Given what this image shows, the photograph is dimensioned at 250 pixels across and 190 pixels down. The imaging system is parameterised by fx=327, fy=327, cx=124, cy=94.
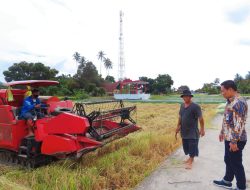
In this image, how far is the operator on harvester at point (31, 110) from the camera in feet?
21.5

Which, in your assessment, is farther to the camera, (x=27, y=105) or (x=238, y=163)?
(x=27, y=105)

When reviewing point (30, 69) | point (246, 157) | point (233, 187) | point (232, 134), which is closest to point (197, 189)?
point (233, 187)

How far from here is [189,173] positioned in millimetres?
5840

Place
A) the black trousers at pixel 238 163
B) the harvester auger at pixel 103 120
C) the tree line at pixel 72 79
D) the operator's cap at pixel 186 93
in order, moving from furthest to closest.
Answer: the tree line at pixel 72 79 → the harvester auger at pixel 103 120 → the operator's cap at pixel 186 93 → the black trousers at pixel 238 163

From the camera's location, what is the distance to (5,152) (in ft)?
23.1

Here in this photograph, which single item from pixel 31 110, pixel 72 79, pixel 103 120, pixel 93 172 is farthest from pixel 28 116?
pixel 72 79

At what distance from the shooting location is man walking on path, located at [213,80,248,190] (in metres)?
4.58

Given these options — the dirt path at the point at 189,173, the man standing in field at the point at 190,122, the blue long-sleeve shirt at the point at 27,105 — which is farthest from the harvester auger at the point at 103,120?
the man standing in field at the point at 190,122

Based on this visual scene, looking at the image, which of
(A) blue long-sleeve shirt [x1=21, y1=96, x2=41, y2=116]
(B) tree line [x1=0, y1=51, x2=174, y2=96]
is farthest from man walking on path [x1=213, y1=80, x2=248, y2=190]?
(B) tree line [x1=0, y1=51, x2=174, y2=96]

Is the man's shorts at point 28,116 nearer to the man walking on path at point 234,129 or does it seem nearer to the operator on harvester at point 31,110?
the operator on harvester at point 31,110

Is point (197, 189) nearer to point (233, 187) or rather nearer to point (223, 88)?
point (233, 187)

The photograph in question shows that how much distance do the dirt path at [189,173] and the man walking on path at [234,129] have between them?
0.49 m

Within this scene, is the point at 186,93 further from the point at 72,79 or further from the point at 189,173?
the point at 72,79

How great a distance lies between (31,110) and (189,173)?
11.1 feet
